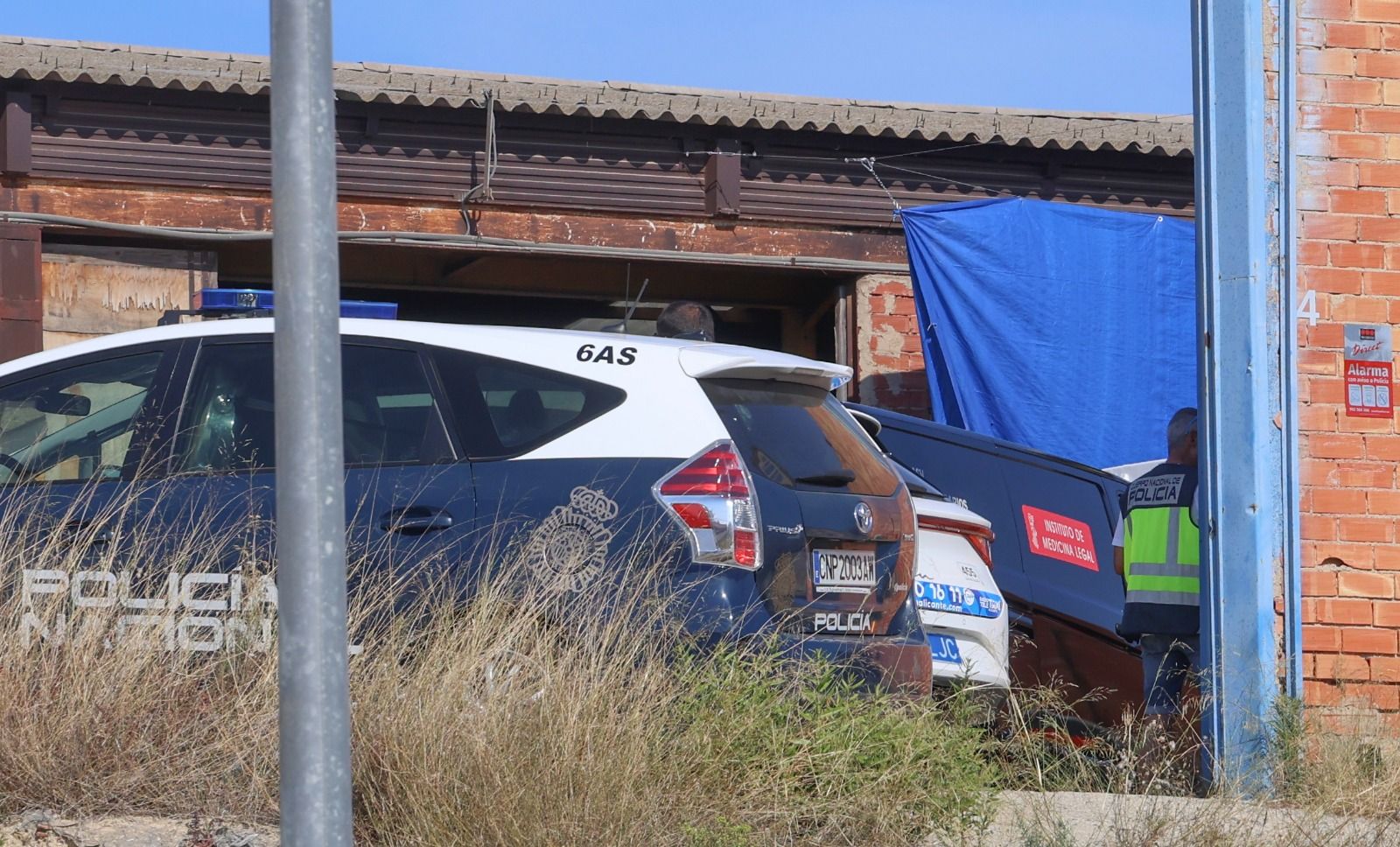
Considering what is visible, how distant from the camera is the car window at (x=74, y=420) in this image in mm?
5605

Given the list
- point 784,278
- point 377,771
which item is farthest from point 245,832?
point 784,278

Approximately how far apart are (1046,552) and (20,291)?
25.2 feet

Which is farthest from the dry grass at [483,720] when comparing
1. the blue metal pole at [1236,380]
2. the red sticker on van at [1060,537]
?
the red sticker on van at [1060,537]

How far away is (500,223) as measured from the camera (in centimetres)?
1245

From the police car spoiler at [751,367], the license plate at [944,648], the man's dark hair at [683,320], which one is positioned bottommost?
the license plate at [944,648]

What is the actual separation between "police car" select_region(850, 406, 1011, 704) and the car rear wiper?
43.8 inches

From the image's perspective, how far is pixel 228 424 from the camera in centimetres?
555

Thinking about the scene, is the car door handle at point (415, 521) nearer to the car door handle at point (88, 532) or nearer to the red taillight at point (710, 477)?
the red taillight at point (710, 477)

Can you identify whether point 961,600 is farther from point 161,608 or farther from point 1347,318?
point 161,608

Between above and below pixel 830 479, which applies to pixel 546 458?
above

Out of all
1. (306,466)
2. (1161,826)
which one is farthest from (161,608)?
(1161,826)

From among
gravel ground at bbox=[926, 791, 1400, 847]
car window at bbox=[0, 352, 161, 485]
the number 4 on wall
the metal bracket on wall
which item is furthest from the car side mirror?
the metal bracket on wall

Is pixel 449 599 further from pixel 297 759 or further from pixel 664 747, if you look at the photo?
pixel 297 759

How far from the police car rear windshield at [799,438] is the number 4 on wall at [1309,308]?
1687 mm
